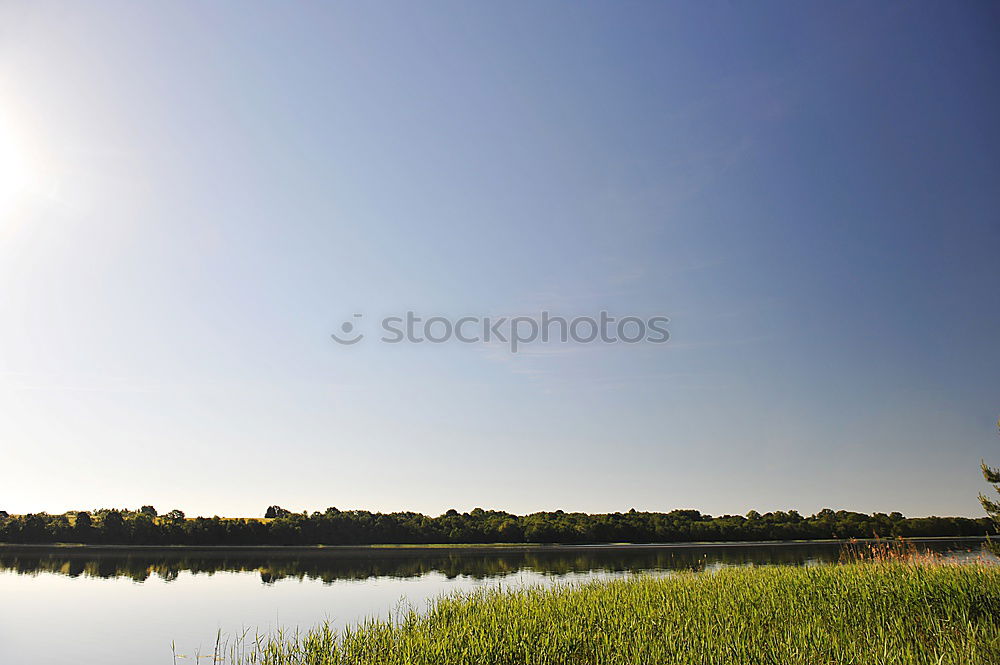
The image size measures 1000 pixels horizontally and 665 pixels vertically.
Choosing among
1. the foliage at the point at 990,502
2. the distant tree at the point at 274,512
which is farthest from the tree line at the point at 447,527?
the foliage at the point at 990,502

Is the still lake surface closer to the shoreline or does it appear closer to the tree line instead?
the shoreline

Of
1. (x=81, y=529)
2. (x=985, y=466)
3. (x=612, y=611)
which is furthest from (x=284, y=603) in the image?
(x=81, y=529)

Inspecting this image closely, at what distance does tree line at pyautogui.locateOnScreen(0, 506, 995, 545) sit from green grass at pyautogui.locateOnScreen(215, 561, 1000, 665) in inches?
2457

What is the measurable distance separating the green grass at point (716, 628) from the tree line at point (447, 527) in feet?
205

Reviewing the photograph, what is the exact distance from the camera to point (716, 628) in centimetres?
1152

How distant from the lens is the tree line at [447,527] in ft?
232

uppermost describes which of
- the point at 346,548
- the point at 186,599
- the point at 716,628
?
the point at 346,548

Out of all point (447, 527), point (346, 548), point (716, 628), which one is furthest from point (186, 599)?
point (447, 527)

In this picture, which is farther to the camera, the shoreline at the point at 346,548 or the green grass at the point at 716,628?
the shoreline at the point at 346,548

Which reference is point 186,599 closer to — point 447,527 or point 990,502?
point 990,502

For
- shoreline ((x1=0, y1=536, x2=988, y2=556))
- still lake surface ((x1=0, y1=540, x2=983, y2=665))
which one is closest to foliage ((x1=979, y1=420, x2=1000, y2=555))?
still lake surface ((x1=0, y1=540, x2=983, y2=665))

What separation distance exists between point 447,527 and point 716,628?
229 feet

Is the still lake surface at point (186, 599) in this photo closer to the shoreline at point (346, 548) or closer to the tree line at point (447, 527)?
the shoreline at point (346, 548)

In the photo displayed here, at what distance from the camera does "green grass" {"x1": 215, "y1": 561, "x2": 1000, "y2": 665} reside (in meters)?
9.85
